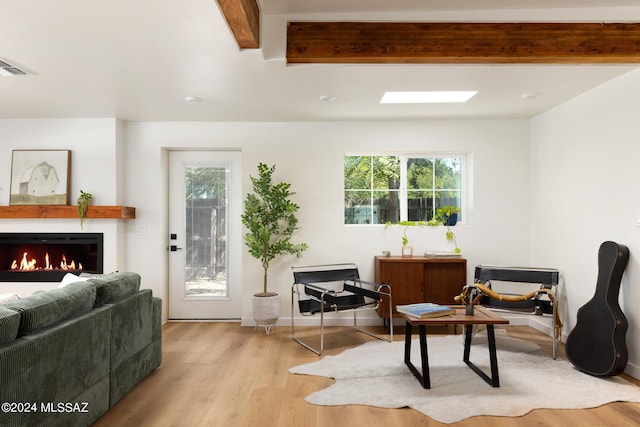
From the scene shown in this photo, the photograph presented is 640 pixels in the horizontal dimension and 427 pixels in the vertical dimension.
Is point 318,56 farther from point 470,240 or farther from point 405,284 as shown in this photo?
point 470,240

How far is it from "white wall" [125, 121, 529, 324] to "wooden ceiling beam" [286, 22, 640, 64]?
2.20 m

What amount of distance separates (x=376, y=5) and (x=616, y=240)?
9.08ft

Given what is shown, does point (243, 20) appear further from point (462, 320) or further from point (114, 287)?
point (462, 320)

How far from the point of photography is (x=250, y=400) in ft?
9.80

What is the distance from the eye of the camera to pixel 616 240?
3613 mm

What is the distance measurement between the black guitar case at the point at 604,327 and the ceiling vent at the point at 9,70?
4888 millimetres

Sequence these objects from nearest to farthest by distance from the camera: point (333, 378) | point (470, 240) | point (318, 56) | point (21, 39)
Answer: point (21, 39) < point (318, 56) < point (333, 378) < point (470, 240)

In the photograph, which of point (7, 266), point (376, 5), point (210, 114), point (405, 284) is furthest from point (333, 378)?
point (7, 266)

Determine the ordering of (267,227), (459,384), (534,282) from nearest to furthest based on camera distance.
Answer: (459,384)
(534,282)
(267,227)

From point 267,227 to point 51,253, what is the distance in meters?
2.54

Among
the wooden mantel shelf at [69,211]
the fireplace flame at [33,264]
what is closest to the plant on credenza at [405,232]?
the wooden mantel shelf at [69,211]

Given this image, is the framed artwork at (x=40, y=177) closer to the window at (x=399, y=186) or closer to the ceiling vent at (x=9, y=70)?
the ceiling vent at (x=9, y=70)

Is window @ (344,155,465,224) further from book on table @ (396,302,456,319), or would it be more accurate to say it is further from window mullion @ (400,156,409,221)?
book on table @ (396,302,456,319)

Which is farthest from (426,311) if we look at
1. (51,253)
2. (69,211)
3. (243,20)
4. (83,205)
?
(51,253)
